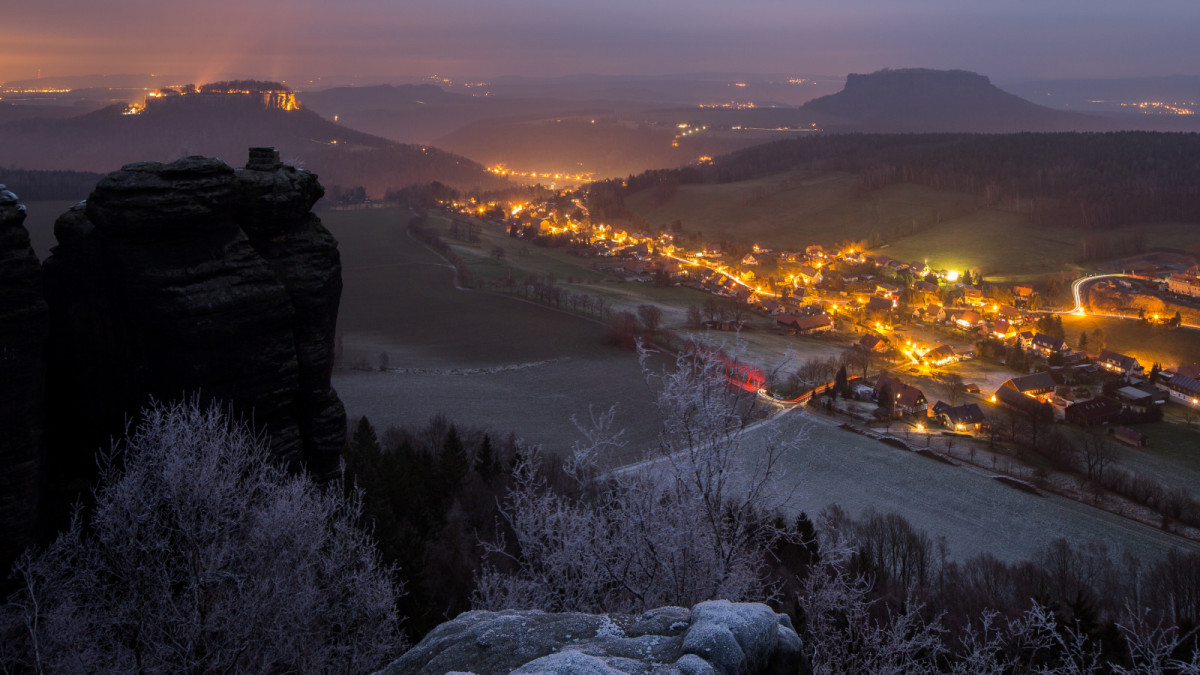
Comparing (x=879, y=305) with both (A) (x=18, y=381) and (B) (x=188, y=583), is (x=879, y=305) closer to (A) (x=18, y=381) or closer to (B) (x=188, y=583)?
(B) (x=188, y=583)

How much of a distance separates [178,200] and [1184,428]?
35.0 metres

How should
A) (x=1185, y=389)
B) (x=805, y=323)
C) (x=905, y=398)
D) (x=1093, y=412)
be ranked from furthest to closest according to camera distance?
(x=805, y=323)
(x=1185, y=389)
(x=905, y=398)
(x=1093, y=412)

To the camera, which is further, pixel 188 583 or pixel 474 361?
pixel 474 361

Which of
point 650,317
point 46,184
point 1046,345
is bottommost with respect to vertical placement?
point 1046,345

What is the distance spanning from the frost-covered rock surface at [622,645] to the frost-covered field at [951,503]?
13468mm

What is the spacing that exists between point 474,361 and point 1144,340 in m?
36.8

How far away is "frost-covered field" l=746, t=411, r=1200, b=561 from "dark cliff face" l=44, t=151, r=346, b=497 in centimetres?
1248

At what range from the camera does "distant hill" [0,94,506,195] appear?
3292 inches

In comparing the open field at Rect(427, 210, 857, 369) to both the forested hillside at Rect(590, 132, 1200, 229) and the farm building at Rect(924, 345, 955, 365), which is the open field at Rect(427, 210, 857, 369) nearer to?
the farm building at Rect(924, 345, 955, 365)

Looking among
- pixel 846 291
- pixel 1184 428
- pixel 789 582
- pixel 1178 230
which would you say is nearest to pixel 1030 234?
pixel 1178 230

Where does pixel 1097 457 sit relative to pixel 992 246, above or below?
→ below

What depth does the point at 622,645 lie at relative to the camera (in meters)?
5.09

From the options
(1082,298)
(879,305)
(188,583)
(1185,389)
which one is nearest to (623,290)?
(879,305)

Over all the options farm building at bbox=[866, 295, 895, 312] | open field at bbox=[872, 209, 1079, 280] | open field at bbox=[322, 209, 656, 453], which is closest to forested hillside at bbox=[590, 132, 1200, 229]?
open field at bbox=[872, 209, 1079, 280]
